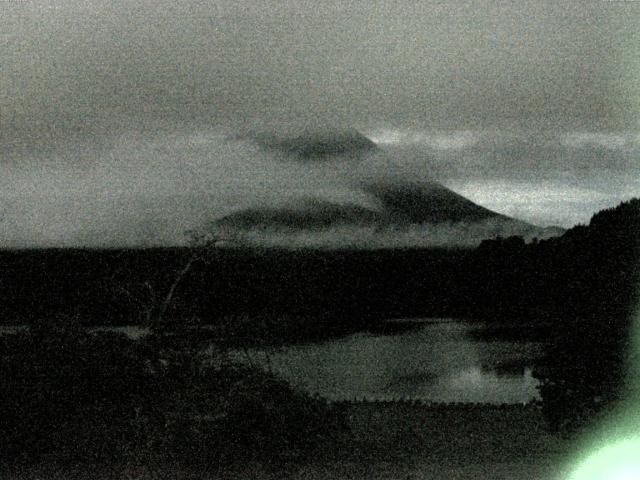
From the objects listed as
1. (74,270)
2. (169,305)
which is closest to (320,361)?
(169,305)

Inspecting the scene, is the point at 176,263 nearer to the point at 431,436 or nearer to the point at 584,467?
the point at 431,436

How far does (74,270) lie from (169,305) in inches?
84.2

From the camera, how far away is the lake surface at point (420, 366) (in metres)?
10.2

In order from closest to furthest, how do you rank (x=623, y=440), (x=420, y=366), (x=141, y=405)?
(x=623, y=440)
(x=141, y=405)
(x=420, y=366)

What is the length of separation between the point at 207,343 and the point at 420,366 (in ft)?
10.1

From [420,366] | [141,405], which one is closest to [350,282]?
[420,366]

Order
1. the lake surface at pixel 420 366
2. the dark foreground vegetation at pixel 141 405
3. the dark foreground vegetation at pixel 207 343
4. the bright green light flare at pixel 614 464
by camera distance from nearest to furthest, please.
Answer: the bright green light flare at pixel 614 464 → the dark foreground vegetation at pixel 207 343 → the dark foreground vegetation at pixel 141 405 → the lake surface at pixel 420 366

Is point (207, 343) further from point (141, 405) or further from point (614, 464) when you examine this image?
point (614, 464)

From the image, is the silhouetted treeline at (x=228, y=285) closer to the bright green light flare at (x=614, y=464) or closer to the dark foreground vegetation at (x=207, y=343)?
the dark foreground vegetation at (x=207, y=343)

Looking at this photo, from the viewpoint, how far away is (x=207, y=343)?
938cm

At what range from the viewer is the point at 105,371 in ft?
30.4

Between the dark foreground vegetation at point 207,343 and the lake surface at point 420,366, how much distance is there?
367 millimetres

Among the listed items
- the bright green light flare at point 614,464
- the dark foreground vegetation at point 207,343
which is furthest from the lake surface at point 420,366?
the bright green light flare at point 614,464

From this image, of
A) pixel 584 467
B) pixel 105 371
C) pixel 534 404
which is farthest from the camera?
pixel 534 404
